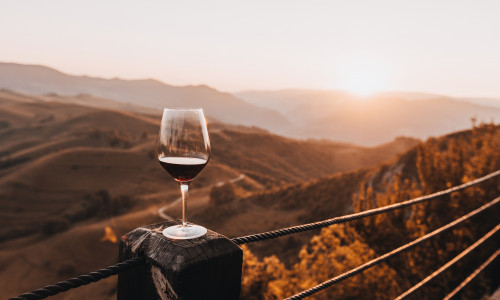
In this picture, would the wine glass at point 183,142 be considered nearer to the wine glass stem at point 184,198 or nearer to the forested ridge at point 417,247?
the wine glass stem at point 184,198

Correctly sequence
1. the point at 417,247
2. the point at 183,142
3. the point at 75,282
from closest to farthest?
the point at 75,282 → the point at 183,142 → the point at 417,247

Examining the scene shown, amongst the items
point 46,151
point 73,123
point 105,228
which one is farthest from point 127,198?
point 73,123

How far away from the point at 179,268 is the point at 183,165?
0.47 metres

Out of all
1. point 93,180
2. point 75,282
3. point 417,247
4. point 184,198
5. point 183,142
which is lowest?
point 93,180

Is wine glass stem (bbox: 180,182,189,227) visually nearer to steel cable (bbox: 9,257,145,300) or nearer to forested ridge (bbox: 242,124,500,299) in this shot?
steel cable (bbox: 9,257,145,300)

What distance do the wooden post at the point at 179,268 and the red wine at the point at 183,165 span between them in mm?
261

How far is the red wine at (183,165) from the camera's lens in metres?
1.35

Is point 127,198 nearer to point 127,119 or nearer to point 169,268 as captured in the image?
point 169,268

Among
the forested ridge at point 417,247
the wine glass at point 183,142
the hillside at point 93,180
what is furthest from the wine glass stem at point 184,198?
the hillside at point 93,180

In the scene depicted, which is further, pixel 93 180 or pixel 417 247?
pixel 93 180

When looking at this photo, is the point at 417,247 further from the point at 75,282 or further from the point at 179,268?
the point at 75,282

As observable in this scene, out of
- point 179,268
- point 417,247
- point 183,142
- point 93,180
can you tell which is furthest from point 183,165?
point 93,180

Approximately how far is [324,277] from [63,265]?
1718 cm

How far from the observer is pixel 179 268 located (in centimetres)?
98
